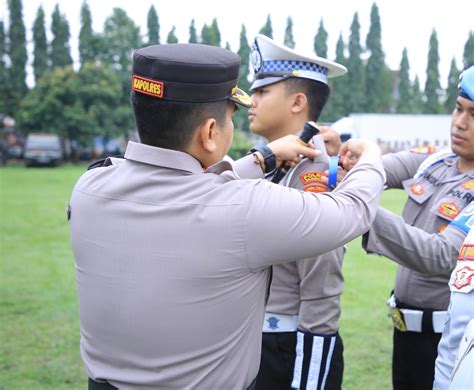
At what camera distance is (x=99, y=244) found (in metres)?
1.46

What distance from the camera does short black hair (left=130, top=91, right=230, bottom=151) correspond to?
4.66ft

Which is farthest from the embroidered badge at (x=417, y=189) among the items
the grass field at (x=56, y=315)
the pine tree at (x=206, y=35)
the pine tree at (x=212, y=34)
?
the pine tree at (x=212, y=34)

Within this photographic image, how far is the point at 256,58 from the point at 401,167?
0.88 metres

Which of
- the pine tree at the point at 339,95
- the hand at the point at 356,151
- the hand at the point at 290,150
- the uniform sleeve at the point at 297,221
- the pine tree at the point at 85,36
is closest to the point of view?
the uniform sleeve at the point at 297,221

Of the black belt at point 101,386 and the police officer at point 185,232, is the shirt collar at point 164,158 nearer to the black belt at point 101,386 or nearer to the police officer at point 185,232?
the police officer at point 185,232

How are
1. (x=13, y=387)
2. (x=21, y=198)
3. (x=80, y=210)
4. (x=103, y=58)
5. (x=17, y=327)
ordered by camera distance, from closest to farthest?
(x=80, y=210), (x=13, y=387), (x=17, y=327), (x=21, y=198), (x=103, y=58)

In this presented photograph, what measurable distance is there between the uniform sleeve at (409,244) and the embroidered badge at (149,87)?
34.9 inches

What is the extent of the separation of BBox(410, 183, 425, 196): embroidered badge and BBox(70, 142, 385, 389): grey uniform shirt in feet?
3.29

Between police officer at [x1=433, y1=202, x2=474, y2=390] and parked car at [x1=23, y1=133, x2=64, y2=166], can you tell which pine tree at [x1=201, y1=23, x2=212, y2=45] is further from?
police officer at [x1=433, y1=202, x2=474, y2=390]

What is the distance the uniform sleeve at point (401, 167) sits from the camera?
2.68 m

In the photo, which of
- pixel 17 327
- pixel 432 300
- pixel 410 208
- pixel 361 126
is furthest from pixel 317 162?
pixel 361 126

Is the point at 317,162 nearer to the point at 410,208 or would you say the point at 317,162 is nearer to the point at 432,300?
the point at 410,208

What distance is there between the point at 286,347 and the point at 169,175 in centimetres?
111

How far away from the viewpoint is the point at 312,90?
97.3 inches
